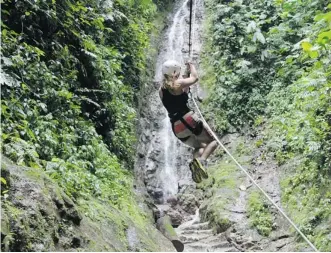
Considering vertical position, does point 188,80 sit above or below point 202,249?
above

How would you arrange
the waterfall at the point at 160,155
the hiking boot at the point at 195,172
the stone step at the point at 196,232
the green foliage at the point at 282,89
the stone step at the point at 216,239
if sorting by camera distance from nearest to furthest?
the hiking boot at the point at 195,172 → the green foliage at the point at 282,89 → the stone step at the point at 216,239 → the stone step at the point at 196,232 → the waterfall at the point at 160,155

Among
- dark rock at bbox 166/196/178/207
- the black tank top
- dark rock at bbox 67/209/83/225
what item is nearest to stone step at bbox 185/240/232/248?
dark rock at bbox 166/196/178/207

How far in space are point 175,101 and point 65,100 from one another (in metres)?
2.29

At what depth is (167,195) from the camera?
40.7 feet

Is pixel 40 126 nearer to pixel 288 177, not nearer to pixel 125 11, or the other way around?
pixel 288 177

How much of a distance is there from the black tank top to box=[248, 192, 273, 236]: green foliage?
4.09 m

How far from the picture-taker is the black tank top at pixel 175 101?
229 inches

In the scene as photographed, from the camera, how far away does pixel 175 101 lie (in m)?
5.83

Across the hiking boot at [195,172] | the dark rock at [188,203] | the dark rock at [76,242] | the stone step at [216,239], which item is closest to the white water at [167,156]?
the dark rock at [188,203]

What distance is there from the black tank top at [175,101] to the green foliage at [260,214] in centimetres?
409

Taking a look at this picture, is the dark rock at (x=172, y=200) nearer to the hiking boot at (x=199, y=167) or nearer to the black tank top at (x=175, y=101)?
the hiking boot at (x=199, y=167)

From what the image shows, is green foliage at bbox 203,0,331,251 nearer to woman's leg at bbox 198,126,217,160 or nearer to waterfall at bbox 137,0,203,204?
waterfall at bbox 137,0,203,204

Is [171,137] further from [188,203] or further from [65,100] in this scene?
[65,100]

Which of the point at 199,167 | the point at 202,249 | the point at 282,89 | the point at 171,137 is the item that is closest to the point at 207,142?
the point at 199,167
